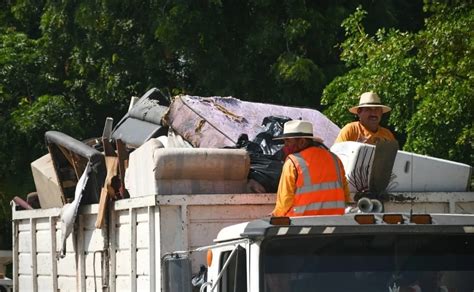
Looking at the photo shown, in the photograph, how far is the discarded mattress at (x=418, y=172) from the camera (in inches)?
308

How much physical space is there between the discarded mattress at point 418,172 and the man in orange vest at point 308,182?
3.25 ft

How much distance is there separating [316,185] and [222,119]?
7.17 ft

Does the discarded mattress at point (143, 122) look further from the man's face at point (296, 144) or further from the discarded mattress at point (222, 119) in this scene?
the man's face at point (296, 144)

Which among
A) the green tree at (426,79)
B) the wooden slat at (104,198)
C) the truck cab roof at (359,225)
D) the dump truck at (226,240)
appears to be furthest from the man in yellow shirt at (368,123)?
the truck cab roof at (359,225)

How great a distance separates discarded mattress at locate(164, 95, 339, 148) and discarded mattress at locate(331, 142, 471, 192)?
954mm

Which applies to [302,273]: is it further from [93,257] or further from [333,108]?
[333,108]

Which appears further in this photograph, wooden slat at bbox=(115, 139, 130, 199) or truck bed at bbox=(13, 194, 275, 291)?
wooden slat at bbox=(115, 139, 130, 199)

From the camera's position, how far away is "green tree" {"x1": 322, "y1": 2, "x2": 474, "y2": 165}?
37.5 ft

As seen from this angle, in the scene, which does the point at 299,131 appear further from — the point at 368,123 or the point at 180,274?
the point at 368,123

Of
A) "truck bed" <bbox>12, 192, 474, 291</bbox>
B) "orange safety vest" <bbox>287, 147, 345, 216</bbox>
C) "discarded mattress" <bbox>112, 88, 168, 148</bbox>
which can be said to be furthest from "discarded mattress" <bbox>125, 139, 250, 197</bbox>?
"discarded mattress" <bbox>112, 88, 168, 148</bbox>

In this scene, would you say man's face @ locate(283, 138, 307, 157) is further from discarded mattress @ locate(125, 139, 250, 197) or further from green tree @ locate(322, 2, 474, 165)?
green tree @ locate(322, 2, 474, 165)

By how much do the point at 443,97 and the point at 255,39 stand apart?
17.1 feet

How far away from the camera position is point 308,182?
6.68 meters

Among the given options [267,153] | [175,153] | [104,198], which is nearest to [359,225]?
[175,153]
